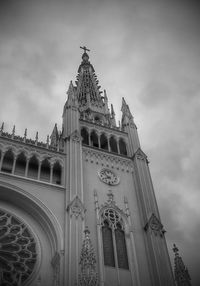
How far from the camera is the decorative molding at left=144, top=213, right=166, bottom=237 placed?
23328 millimetres

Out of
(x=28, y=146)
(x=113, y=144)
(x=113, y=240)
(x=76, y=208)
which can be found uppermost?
(x=113, y=144)

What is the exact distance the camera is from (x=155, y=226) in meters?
23.6

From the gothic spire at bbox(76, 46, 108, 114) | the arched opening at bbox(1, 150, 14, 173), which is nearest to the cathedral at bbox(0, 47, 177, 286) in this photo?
the arched opening at bbox(1, 150, 14, 173)

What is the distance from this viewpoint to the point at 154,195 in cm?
2627

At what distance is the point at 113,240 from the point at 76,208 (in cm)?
322

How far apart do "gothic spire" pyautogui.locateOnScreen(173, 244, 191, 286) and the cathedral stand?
24.3 inches

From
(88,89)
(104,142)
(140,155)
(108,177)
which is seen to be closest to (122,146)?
(104,142)

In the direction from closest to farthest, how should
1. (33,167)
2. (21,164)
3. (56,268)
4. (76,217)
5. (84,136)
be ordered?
1. (56,268)
2. (76,217)
3. (21,164)
4. (33,167)
5. (84,136)

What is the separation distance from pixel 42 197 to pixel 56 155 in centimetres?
448

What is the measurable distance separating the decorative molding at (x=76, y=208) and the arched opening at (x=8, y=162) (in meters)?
5.40

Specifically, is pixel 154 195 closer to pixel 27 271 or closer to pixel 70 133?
pixel 70 133

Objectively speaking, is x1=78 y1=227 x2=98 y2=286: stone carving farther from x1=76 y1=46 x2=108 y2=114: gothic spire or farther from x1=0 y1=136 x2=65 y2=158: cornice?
x1=76 y1=46 x2=108 y2=114: gothic spire

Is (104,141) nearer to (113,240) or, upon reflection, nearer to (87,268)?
(113,240)

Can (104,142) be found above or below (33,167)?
above
